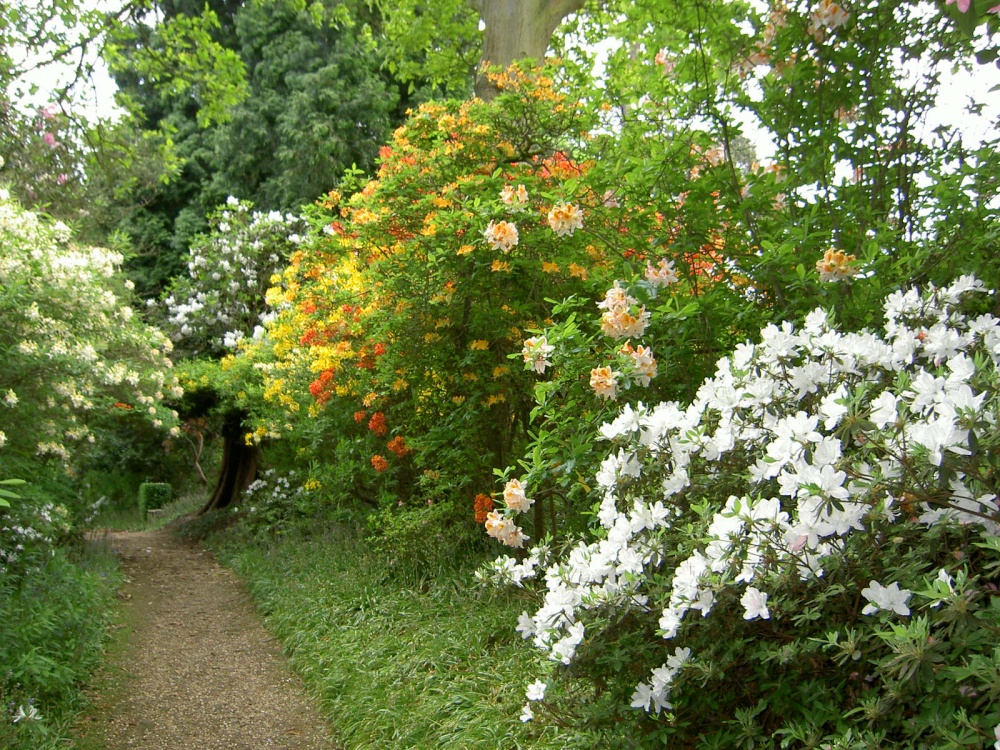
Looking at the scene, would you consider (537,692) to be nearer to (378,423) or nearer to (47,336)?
(378,423)

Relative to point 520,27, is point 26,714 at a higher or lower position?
lower

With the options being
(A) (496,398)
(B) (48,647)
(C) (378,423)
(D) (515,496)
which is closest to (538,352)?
(D) (515,496)

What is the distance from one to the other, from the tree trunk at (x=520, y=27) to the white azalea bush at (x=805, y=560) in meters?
6.67

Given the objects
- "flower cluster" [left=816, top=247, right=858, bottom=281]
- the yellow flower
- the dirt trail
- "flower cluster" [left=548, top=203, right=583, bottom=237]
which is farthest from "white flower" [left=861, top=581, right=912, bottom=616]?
the yellow flower

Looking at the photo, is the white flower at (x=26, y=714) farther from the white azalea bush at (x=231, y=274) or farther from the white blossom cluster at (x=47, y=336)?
the white azalea bush at (x=231, y=274)

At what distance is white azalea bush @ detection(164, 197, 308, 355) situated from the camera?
14.2 m

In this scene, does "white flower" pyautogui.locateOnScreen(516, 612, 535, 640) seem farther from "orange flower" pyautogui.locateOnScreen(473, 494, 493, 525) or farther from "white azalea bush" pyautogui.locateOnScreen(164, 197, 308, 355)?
"white azalea bush" pyautogui.locateOnScreen(164, 197, 308, 355)

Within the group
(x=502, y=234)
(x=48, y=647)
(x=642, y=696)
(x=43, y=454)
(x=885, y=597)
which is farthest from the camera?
(x=43, y=454)

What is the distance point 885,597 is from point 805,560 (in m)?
0.20

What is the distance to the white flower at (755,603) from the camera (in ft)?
6.96

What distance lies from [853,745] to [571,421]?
183 centimetres

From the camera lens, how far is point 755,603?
2.13m

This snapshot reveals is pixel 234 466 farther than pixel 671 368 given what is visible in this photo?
Yes

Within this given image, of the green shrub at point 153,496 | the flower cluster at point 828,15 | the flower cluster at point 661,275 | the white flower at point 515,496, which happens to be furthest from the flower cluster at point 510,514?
the green shrub at point 153,496
